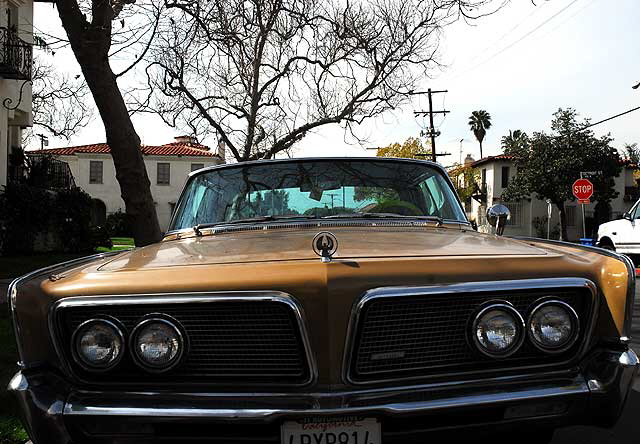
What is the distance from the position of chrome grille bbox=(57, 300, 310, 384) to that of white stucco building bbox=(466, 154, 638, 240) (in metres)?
41.1

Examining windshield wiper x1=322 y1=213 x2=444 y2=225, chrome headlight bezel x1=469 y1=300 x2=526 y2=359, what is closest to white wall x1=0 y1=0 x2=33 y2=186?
windshield wiper x1=322 y1=213 x2=444 y2=225

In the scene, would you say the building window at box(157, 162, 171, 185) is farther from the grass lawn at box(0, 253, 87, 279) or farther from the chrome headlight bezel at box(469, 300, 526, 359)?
the chrome headlight bezel at box(469, 300, 526, 359)

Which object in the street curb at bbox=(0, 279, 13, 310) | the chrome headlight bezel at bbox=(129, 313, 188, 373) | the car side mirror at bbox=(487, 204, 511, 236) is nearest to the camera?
the chrome headlight bezel at bbox=(129, 313, 188, 373)

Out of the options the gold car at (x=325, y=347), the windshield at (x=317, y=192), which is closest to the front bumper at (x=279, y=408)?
the gold car at (x=325, y=347)

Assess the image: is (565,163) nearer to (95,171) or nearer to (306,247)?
(95,171)

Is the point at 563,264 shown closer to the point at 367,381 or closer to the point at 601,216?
the point at 367,381

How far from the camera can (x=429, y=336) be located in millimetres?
2221

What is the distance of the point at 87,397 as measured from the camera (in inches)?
85.1

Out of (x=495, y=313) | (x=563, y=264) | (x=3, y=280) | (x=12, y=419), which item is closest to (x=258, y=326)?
(x=495, y=313)

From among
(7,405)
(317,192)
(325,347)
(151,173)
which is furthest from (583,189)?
(151,173)

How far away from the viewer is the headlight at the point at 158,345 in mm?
2154

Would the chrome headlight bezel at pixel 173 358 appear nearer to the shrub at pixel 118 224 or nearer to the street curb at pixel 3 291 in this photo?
the street curb at pixel 3 291

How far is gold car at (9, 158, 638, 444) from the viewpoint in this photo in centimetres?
209

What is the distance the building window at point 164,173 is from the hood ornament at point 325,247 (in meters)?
43.4
